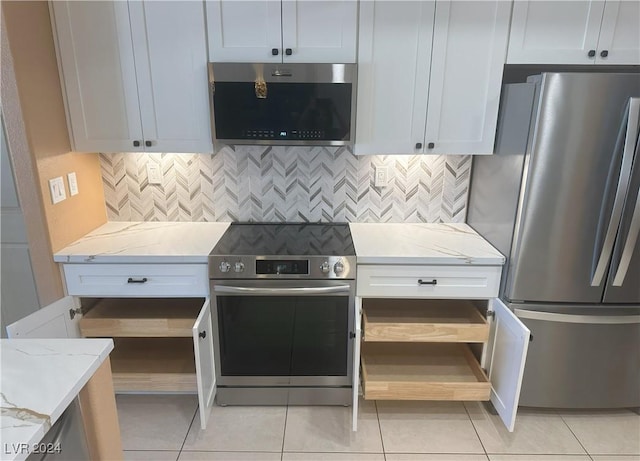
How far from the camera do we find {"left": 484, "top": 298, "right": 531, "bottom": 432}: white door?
1771mm

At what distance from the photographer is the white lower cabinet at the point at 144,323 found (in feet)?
6.31

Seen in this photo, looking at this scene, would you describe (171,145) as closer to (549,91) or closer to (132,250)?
(132,250)

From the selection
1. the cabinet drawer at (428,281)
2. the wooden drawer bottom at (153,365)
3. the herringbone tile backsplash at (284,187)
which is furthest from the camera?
the herringbone tile backsplash at (284,187)

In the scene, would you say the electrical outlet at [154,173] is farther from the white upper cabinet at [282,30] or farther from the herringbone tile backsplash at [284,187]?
the white upper cabinet at [282,30]

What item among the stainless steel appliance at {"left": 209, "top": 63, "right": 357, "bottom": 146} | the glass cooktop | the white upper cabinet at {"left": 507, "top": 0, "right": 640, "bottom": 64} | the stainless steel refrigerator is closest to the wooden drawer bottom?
the glass cooktop

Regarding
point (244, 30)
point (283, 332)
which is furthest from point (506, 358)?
point (244, 30)

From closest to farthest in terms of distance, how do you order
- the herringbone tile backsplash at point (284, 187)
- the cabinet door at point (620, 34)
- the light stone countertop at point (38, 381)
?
1. the light stone countertop at point (38, 381)
2. the cabinet door at point (620, 34)
3. the herringbone tile backsplash at point (284, 187)

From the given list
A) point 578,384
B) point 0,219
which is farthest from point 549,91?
point 0,219

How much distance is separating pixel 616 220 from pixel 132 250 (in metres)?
2.28

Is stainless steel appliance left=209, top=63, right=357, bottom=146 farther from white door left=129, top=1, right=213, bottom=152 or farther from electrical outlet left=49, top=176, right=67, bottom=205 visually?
electrical outlet left=49, top=176, right=67, bottom=205

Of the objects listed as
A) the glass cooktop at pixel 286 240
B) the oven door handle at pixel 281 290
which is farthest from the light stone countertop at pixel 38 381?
the glass cooktop at pixel 286 240

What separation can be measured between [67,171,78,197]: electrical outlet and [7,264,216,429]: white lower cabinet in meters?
0.42

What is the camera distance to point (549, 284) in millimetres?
1920

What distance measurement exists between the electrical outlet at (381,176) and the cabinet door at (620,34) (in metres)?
1.17
